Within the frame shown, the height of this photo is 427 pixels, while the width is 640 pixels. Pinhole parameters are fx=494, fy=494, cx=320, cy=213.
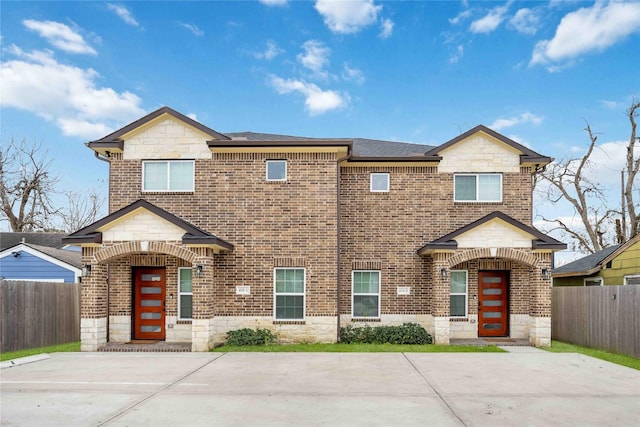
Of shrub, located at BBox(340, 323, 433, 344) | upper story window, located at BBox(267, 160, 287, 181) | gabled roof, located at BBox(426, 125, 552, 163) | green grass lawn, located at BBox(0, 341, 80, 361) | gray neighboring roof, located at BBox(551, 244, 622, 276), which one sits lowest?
green grass lawn, located at BBox(0, 341, 80, 361)

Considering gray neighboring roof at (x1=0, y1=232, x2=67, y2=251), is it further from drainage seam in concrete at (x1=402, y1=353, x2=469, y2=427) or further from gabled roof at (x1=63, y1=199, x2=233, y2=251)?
drainage seam in concrete at (x1=402, y1=353, x2=469, y2=427)

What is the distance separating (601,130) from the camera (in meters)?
29.5

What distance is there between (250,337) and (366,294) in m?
3.78

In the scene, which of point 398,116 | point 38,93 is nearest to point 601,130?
point 398,116

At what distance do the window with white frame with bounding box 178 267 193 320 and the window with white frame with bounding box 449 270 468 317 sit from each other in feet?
25.8

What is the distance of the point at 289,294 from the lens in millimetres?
14523

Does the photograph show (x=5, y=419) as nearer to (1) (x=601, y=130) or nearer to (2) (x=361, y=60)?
(2) (x=361, y=60)

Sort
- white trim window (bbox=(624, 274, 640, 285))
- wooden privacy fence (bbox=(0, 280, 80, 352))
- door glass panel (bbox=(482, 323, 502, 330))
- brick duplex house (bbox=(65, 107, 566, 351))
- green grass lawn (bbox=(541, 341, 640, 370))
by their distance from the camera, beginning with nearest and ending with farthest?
green grass lawn (bbox=(541, 341, 640, 370)) → wooden privacy fence (bbox=(0, 280, 80, 352)) → brick duplex house (bbox=(65, 107, 566, 351)) → door glass panel (bbox=(482, 323, 502, 330)) → white trim window (bbox=(624, 274, 640, 285))

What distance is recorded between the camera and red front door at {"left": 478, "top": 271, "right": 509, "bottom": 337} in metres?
15.4

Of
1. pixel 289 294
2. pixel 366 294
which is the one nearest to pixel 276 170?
pixel 289 294

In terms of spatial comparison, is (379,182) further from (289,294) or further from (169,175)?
(169,175)

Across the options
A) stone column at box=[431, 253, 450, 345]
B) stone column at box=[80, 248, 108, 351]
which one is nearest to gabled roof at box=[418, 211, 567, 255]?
stone column at box=[431, 253, 450, 345]

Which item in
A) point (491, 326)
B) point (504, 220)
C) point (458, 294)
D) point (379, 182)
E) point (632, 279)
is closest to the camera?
point (504, 220)

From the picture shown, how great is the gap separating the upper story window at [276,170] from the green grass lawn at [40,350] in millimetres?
7352
